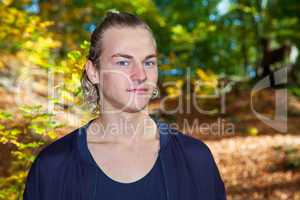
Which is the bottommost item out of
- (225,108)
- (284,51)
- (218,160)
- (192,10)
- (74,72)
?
(218,160)

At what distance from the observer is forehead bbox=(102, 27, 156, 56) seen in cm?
207

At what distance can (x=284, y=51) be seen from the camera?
14.8m

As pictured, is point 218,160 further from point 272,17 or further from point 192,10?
point 272,17

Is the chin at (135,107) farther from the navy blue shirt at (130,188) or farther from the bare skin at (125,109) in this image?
the navy blue shirt at (130,188)

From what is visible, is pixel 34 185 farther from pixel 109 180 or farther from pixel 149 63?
pixel 149 63

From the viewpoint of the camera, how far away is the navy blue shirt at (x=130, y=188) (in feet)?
6.47

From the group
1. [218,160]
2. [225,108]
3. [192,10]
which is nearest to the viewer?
[218,160]

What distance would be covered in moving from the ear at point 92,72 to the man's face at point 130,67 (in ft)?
0.50

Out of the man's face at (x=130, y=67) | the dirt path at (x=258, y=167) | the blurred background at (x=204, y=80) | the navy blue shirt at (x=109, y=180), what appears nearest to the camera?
the navy blue shirt at (x=109, y=180)

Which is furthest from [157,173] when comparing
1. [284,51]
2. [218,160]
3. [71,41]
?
[284,51]

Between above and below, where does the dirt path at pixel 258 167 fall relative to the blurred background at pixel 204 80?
below

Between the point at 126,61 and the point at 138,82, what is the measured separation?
4.8 inches

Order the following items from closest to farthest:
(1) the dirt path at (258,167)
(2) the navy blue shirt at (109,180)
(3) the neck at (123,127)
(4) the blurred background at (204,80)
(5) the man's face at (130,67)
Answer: (2) the navy blue shirt at (109,180) → (5) the man's face at (130,67) → (3) the neck at (123,127) → (4) the blurred background at (204,80) → (1) the dirt path at (258,167)

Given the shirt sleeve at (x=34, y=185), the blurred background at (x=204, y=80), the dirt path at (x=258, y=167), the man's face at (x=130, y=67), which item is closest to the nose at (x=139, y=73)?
the man's face at (x=130, y=67)
